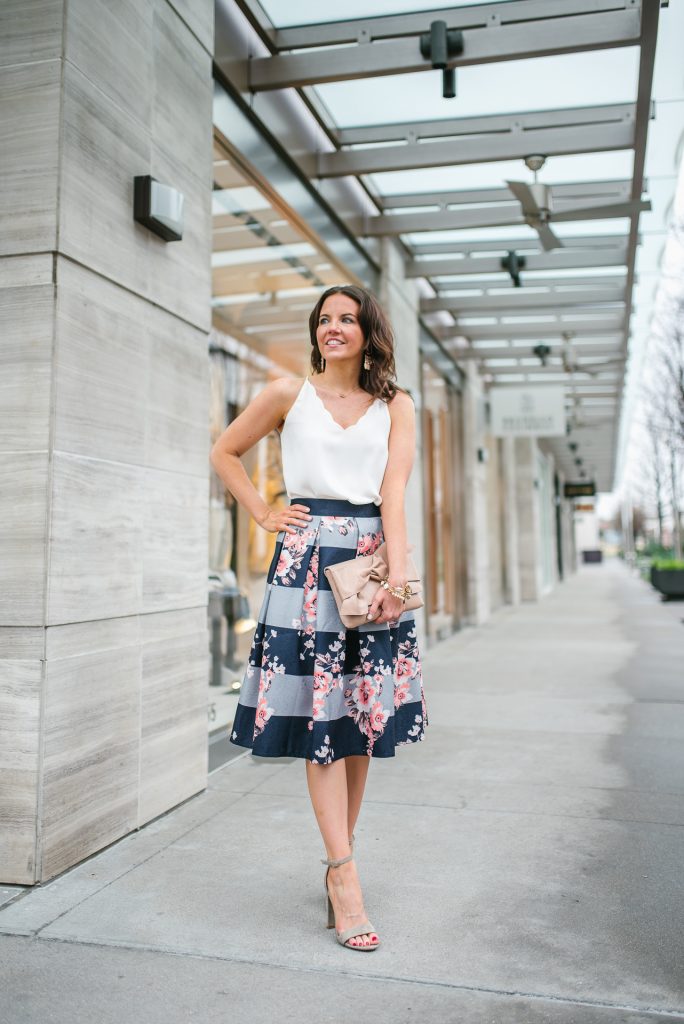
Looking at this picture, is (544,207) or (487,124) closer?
(487,124)

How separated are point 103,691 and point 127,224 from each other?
1.82 metres

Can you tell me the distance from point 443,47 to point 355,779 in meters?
4.28

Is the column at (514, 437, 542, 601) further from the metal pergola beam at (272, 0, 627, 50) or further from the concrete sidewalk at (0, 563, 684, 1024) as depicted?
the metal pergola beam at (272, 0, 627, 50)

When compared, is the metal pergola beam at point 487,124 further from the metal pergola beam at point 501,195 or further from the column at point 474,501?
the column at point 474,501

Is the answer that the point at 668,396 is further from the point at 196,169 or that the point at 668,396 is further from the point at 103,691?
the point at 103,691

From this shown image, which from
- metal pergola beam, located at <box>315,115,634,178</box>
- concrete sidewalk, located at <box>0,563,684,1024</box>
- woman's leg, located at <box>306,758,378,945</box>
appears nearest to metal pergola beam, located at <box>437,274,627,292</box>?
metal pergola beam, located at <box>315,115,634,178</box>

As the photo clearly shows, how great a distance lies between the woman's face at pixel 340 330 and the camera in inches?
103

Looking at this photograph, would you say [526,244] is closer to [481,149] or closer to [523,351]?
[481,149]

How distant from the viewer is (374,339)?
104 inches

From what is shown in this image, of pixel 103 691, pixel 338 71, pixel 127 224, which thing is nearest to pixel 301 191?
A: pixel 338 71

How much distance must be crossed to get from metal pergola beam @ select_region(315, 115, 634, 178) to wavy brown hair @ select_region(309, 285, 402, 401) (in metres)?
Result: 4.34

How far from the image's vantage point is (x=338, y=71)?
5.30 m

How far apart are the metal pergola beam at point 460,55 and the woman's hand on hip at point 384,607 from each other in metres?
3.95

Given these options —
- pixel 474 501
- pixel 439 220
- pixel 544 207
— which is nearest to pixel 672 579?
pixel 474 501
